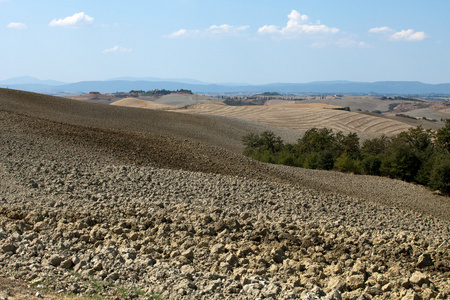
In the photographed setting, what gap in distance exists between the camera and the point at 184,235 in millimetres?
10828

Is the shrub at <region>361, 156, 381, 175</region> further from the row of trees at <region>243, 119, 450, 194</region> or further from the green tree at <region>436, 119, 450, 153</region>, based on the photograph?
the green tree at <region>436, 119, 450, 153</region>

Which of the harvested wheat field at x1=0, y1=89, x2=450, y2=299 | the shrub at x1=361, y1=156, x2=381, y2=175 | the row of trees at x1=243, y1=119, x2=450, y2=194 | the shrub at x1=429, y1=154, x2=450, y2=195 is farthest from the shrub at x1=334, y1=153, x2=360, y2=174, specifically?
the harvested wheat field at x1=0, y1=89, x2=450, y2=299

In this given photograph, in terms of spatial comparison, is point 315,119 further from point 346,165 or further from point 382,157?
point 346,165

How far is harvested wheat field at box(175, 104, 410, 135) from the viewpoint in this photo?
80688 millimetres

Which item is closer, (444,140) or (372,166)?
(372,166)

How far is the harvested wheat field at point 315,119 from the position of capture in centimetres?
8069

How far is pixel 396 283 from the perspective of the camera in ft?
28.5

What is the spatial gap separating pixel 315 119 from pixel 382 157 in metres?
55.7

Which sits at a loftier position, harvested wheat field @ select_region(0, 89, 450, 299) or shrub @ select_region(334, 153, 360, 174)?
harvested wheat field @ select_region(0, 89, 450, 299)

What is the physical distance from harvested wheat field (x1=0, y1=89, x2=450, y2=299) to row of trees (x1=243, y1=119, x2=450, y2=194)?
12821 mm

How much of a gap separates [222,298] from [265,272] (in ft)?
5.33

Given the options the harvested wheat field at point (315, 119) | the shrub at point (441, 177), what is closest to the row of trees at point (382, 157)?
the shrub at point (441, 177)

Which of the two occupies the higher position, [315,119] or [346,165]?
[315,119]

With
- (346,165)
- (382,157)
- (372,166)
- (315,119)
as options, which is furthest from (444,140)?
(315,119)
